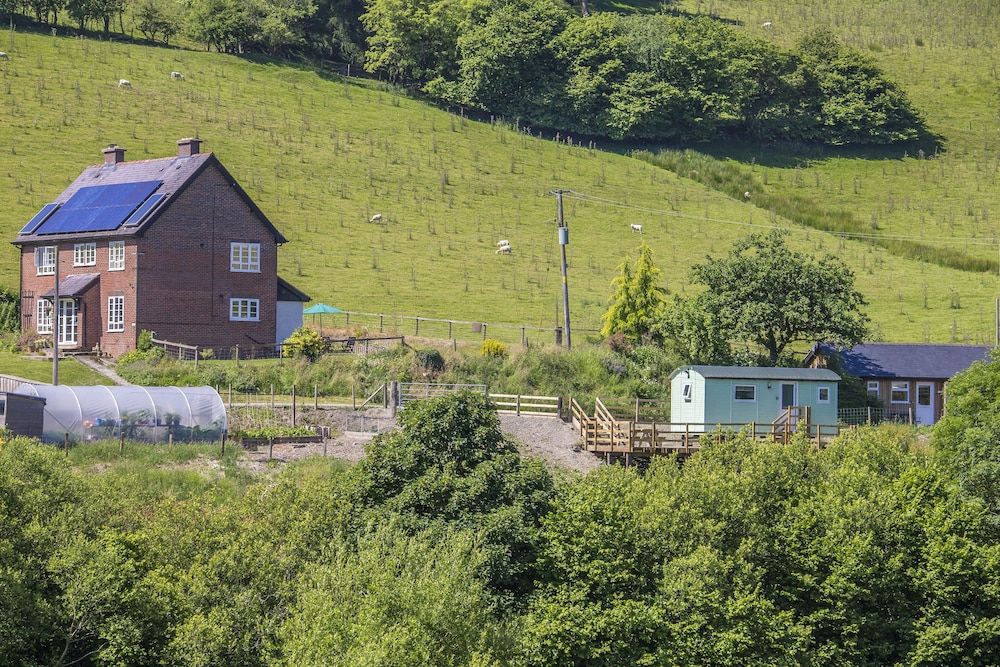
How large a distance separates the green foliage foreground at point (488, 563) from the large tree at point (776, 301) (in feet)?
66.1

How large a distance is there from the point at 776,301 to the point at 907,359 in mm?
6530

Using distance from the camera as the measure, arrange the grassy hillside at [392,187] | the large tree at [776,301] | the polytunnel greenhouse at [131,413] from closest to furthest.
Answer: the polytunnel greenhouse at [131,413] → the large tree at [776,301] → the grassy hillside at [392,187]

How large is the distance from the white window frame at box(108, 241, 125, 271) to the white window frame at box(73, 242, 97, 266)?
1.25m

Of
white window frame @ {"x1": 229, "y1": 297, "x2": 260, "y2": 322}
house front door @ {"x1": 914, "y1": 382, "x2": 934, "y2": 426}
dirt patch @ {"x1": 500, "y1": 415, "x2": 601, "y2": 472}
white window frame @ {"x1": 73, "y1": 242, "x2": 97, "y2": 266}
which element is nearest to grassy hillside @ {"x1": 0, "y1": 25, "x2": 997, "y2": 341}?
white window frame @ {"x1": 73, "y1": 242, "x2": 97, "y2": 266}

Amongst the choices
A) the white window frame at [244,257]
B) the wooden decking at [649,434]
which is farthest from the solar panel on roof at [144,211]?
the wooden decking at [649,434]

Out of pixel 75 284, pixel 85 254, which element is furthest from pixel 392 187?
pixel 75 284

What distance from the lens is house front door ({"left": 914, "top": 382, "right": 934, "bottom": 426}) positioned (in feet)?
216

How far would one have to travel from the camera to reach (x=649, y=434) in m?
56.5

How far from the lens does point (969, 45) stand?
159375mm

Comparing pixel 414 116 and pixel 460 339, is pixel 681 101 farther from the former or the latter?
pixel 460 339

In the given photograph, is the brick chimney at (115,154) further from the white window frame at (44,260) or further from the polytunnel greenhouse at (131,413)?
the polytunnel greenhouse at (131,413)

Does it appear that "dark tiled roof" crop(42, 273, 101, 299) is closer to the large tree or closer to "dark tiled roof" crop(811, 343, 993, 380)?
the large tree

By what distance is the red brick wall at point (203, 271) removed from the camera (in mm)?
70062

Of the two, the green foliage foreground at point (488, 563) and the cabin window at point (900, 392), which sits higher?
the cabin window at point (900, 392)
